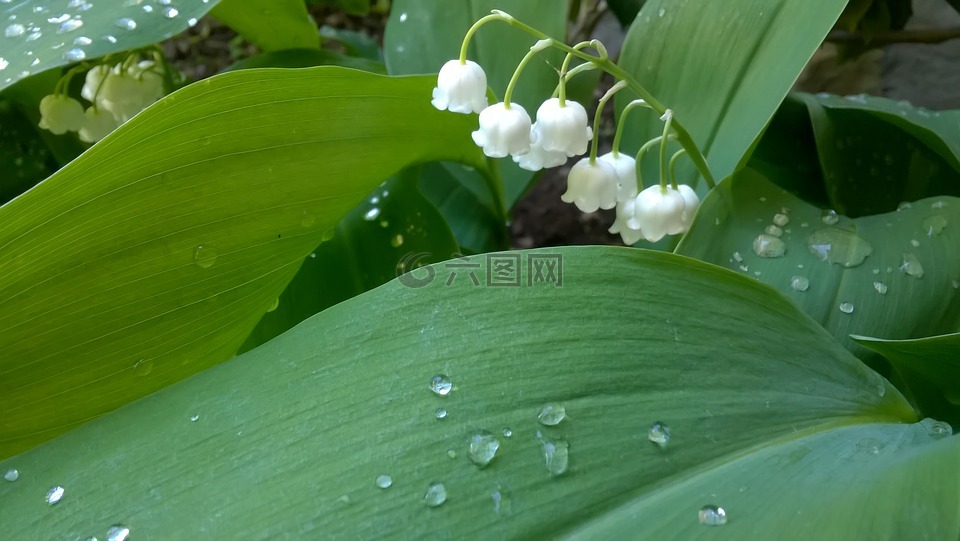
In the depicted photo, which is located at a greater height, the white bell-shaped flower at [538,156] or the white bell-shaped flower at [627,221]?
the white bell-shaped flower at [538,156]

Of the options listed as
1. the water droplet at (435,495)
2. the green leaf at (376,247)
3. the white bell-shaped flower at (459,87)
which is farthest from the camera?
the green leaf at (376,247)

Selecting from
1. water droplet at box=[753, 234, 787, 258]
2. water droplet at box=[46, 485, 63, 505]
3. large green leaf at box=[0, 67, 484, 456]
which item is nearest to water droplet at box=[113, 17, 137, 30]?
large green leaf at box=[0, 67, 484, 456]

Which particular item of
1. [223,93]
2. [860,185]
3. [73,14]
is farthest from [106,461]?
[860,185]

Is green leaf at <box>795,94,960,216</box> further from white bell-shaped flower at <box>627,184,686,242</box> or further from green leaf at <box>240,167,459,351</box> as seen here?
green leaf at <box>240,167,459,351</box>

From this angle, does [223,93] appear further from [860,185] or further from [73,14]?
[860,185]

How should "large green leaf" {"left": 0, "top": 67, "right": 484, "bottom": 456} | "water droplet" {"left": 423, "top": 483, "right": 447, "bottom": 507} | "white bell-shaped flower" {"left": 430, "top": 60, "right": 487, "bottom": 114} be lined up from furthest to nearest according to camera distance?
"white bell-shaped flower" {"left": 430, "top": 60, "right": 487, "bottom": 114}
"large green leaf" {"left": 0, "top": 67, "right": 484, "bottom": 456}
"water droplet" {"left": 423, "top": 483, "right": 447, "bottom": 507}

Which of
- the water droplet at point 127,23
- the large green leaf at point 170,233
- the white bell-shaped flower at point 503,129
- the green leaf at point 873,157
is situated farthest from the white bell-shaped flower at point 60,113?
the green leaf at point 873,157

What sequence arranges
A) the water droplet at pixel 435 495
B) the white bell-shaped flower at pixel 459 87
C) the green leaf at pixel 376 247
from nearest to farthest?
the water droplet at pixel 435 495 → the white bell-shaped flower at pixel 459 87 → the green leaf at pixel 376 247

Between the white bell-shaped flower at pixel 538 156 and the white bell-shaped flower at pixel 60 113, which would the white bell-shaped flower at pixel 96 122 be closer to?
the white bell-shaped flower at pixel 60 113
